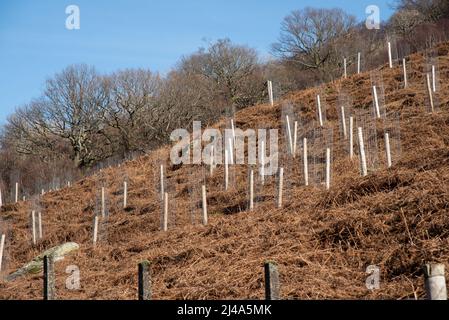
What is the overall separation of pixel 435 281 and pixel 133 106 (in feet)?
102

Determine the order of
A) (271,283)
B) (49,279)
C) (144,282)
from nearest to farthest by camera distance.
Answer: (271,283), (144,282), (49,279)

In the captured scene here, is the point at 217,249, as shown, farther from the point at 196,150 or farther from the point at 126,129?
the point at 126,129

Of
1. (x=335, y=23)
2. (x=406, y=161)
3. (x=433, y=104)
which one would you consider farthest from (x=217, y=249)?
(x=335, y=23)

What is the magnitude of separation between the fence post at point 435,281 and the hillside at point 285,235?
2.00 m

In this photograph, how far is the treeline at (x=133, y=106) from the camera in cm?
3275

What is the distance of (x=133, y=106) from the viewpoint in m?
33.8

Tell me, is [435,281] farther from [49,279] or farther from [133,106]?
[133,106]

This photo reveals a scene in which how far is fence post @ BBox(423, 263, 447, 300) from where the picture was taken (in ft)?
12.6

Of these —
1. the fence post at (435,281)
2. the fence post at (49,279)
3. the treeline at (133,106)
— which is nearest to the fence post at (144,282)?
the fence post at (49,279)

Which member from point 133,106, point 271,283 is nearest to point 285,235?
point 271,283

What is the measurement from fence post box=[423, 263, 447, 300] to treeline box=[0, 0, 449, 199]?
27.3 m

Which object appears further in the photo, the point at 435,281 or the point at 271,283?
the point at 271,283

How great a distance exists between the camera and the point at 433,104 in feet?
50.6

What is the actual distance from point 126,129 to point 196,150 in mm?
14776
